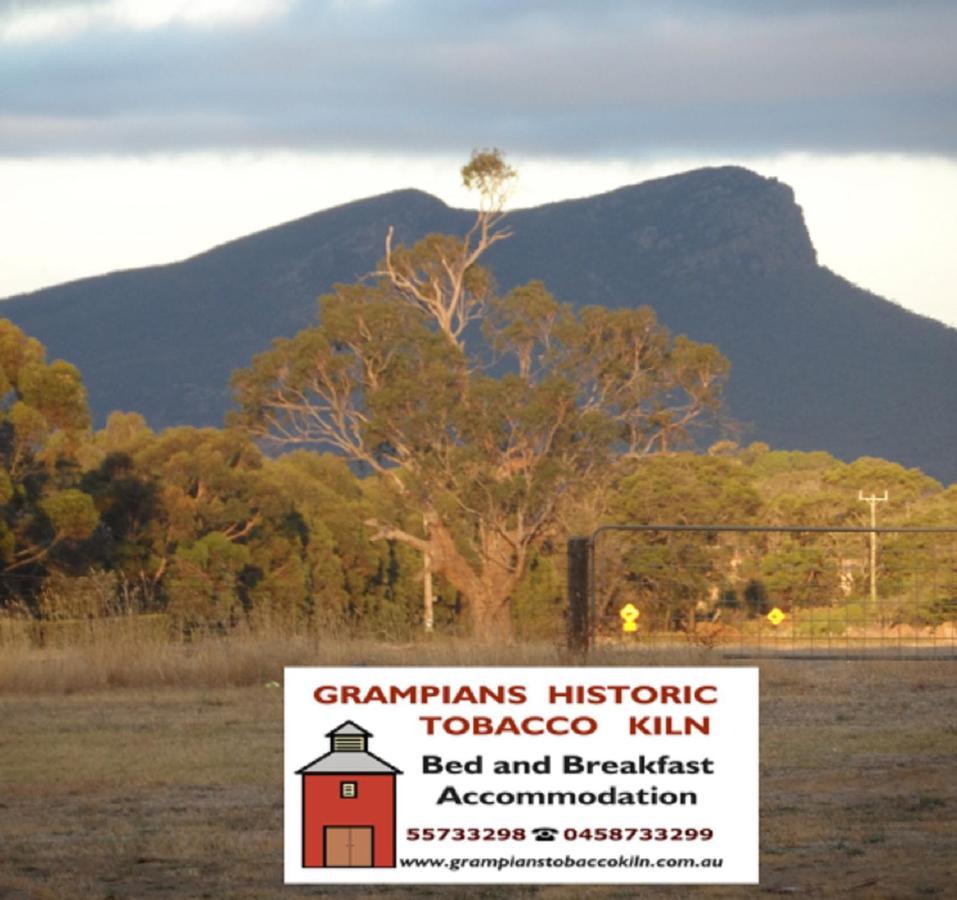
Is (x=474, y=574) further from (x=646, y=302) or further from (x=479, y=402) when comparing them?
(x=646, y=302)

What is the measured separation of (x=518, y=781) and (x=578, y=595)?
6929 mm

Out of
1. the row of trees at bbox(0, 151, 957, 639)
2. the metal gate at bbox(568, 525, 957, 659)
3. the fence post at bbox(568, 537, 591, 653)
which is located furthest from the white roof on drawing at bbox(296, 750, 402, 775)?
the row of trees at bbox(0, 151, 957, 639)

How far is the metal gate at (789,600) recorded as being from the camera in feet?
48.2

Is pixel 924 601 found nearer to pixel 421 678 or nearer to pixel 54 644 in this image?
pixel 54 644

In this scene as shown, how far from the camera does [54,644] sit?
14.2m

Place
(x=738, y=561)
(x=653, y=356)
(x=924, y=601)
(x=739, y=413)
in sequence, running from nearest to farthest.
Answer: (x=924, y=601), (x=738, y=561), (x=653, y=356), (x=739, y=413)

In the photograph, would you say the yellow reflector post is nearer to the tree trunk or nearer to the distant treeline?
the distant treeline

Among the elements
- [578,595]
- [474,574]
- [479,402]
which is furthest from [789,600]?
[474,574]

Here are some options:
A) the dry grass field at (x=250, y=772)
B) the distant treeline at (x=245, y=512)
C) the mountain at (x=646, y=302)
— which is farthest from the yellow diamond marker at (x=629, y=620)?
the mountain at (x=646, y=302)

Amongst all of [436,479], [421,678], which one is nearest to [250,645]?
[421,678]

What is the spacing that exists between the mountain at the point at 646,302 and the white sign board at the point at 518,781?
105 m

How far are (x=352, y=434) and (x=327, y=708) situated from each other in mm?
37931

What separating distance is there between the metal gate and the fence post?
1cm

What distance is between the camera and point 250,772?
342 inches
